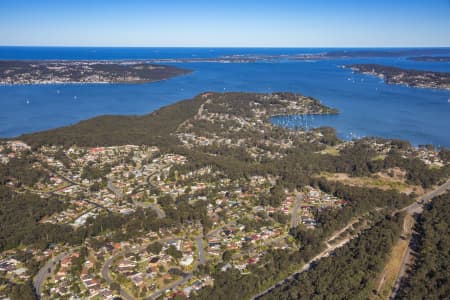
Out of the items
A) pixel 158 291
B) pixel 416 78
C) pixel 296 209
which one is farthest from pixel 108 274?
pixel 416 78

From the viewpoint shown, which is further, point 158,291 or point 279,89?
point 279,89

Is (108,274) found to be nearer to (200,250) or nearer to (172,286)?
(172,286)

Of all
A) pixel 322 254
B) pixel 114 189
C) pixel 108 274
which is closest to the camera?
pixel 108 274

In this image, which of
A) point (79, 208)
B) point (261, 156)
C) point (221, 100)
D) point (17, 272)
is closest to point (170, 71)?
point (221, 100)

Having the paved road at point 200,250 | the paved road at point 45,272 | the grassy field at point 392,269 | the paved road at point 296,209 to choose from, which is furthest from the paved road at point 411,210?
the paved road at point 45,272

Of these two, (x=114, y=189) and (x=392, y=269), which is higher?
(x=114, y=189)

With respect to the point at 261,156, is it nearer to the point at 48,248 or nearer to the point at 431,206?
the point at 431,206
